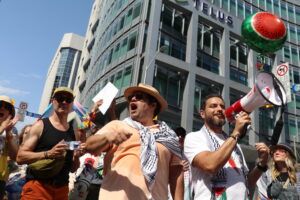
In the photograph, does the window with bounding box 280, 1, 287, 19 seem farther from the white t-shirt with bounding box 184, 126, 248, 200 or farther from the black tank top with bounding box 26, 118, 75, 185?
the black tank top with bounding box 26, 118, 75, 185

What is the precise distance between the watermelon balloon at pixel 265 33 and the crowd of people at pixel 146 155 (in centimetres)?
110

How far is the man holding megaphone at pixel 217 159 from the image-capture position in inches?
102

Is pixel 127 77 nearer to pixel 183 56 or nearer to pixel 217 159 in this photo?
pixel 183 56

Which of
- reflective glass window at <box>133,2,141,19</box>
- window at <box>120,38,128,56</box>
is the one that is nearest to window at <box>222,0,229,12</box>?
reflective glass window at <box>133,2,141,19</box>

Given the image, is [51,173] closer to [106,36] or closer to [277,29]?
[277,29]

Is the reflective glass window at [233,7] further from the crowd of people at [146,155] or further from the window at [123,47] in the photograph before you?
the crowd of people at [146,155]

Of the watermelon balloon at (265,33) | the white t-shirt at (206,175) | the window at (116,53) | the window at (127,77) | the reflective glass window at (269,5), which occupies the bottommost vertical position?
the white t-shirt at (206,175)

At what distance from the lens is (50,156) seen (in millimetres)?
3062

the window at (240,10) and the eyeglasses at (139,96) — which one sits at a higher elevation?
the window at (240,10)

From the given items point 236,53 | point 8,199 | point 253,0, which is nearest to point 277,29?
point 8,199

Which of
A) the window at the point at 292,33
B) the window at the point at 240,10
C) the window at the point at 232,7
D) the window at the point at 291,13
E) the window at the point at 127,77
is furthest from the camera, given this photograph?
Answer: the window at the point at 291,13

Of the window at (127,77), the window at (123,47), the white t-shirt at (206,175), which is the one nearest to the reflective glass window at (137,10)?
the window at (123,47)

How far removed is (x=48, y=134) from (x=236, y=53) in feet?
95.4

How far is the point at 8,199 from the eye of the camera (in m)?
4.52
